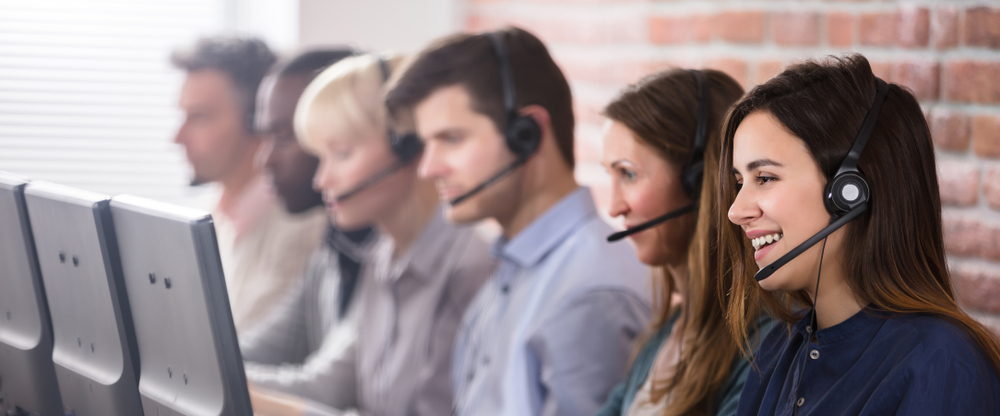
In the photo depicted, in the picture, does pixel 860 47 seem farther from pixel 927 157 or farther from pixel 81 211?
pixel 81 211

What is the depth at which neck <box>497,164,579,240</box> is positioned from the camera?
5.08 ft

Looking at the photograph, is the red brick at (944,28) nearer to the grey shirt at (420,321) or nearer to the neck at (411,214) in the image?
the grey shirt at (420,321)

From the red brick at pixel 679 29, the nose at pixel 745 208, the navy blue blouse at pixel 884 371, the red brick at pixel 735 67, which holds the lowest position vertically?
the navy blue blouse at pixel 884 371

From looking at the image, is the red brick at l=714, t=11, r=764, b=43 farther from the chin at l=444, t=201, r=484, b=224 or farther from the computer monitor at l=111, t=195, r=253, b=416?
the computer monitor at l=111, t=195, r=253, b=416

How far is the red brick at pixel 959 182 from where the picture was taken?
4.03 feet

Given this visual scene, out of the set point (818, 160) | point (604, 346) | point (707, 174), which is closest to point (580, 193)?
point (604, 346)

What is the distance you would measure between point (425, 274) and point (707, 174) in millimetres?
879

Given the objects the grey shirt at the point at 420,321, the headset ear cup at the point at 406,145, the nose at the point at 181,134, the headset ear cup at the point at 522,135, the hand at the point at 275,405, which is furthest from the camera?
the nose at the point at 181,134

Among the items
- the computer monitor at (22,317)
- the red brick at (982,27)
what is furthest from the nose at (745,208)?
the computer monitor at (22,317)

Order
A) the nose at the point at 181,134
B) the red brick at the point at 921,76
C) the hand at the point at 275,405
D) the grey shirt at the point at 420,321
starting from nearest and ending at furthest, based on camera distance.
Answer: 1. the red brick at the point at 921,76
2. the hand at the point at 275,405
3. the grey shirt at the point at 420,321
4. the nose at the point at 181,134

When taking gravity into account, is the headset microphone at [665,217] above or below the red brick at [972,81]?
below

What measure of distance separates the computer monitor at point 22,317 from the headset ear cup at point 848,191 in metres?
0.92

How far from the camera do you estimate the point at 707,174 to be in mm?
1065

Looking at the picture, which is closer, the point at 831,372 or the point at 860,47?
the point at 831,372
